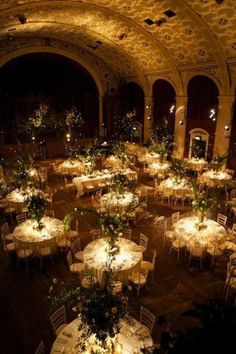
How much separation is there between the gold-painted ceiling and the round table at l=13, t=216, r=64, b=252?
7.52 meters

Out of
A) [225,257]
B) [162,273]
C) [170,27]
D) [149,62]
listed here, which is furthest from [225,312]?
[149,62]

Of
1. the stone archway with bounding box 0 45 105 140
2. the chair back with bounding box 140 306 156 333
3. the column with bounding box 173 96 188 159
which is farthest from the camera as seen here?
the stone archway with bounding box 0 45 105 140

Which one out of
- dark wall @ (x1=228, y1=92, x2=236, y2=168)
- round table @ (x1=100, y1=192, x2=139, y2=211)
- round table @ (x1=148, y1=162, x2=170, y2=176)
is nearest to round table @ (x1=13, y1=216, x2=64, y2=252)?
round table @ (x1=100, y1=192, x2=139, y2=211)

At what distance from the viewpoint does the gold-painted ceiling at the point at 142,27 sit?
10.5m

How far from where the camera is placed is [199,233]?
8.31 meters

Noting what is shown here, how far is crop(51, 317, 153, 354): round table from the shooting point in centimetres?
468

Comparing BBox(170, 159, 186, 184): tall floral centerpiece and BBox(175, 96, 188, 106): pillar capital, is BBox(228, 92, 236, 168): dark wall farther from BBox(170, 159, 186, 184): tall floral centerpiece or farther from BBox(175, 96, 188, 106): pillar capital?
BBox(170, 159, 186, 184): tall floral centerpiece

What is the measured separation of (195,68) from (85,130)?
10304mm

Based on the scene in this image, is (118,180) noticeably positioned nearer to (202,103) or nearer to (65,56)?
(202,103)

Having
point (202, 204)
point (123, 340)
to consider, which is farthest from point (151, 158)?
point (123, 340)

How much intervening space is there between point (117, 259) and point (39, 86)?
16.0m

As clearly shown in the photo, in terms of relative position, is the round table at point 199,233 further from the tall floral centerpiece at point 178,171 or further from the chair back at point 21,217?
the chair back at point 21,217

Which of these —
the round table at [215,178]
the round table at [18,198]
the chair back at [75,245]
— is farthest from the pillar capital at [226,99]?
the chair back at [75,245]

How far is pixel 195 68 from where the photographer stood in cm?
1484
